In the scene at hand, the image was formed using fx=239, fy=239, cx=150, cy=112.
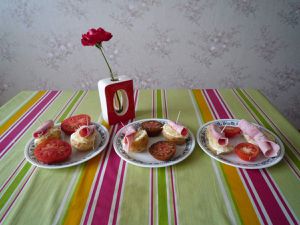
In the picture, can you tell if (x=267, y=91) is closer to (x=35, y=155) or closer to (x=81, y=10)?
(x=81, y=10)

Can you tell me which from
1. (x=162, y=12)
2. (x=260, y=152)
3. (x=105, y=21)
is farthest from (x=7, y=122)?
(x=162, y=12)

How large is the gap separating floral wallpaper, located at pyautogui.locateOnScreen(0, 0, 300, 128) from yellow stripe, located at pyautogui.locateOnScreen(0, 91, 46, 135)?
878 millimetres

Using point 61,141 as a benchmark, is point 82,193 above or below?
below

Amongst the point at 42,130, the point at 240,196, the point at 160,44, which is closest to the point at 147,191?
the point at 240,196

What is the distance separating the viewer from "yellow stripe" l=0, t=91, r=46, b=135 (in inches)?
43.0

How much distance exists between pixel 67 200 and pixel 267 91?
213 cm

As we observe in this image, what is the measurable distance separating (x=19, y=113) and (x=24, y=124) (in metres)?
0.14

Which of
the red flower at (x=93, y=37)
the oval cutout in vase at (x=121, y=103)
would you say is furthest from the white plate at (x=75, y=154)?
the red flower at (x=93, y=37)

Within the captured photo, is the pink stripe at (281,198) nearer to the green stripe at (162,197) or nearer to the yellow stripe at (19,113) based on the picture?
the green stripe at (162,197)

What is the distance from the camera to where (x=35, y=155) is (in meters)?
0.85

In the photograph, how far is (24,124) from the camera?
111 cm

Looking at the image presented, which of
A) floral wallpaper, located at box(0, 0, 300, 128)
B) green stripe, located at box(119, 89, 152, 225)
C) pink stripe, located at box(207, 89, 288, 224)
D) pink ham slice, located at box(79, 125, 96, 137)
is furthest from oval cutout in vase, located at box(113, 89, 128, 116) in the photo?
floral wallpaper, located at box(0, 0, 300, 128)

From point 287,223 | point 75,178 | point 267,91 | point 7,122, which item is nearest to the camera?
point 287,223

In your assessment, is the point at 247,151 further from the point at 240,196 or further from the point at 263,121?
the point at 263,121
